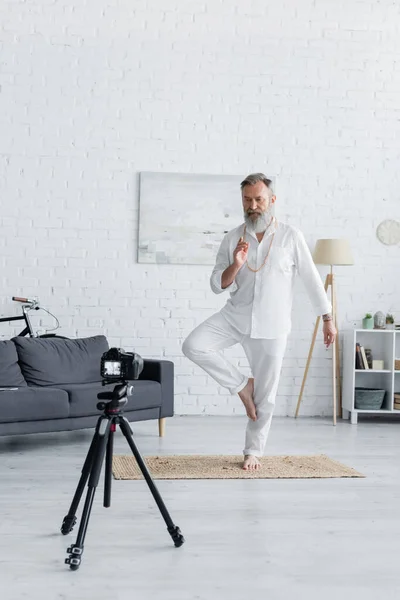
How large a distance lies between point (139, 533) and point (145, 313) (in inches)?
159

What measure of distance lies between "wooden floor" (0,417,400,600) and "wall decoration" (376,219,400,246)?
2.76m

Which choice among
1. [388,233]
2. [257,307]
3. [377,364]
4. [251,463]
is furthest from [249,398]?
[388,233]

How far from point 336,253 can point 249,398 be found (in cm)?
270

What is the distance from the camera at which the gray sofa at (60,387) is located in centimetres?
504

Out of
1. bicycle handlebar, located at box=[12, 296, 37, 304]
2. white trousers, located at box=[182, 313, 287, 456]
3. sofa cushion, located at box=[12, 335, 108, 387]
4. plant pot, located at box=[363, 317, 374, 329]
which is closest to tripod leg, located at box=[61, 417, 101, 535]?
white trousers, located at box=[182, 313, 287, 456]

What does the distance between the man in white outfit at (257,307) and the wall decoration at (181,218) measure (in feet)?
8.12

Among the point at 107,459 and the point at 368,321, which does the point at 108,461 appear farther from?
the point at 368,321

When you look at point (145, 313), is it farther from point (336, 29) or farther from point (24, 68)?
point (336, 29)

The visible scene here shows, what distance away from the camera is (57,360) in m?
5.84

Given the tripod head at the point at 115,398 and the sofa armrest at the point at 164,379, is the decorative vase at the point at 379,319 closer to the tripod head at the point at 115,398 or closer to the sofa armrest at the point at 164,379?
the sofa armrest at the point at 164,379

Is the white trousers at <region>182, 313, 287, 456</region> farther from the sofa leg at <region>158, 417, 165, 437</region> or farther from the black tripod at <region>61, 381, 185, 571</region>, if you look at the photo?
the black tripod at <region>61, 381, 185, 571</region>

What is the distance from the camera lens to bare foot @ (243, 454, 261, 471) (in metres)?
4.61

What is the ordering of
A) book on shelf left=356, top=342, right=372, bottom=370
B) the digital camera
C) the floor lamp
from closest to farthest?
the digital camera, the floor lamp, book on shelf left=356, top=342, right=372, bottom=370

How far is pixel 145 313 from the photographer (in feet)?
23.4
